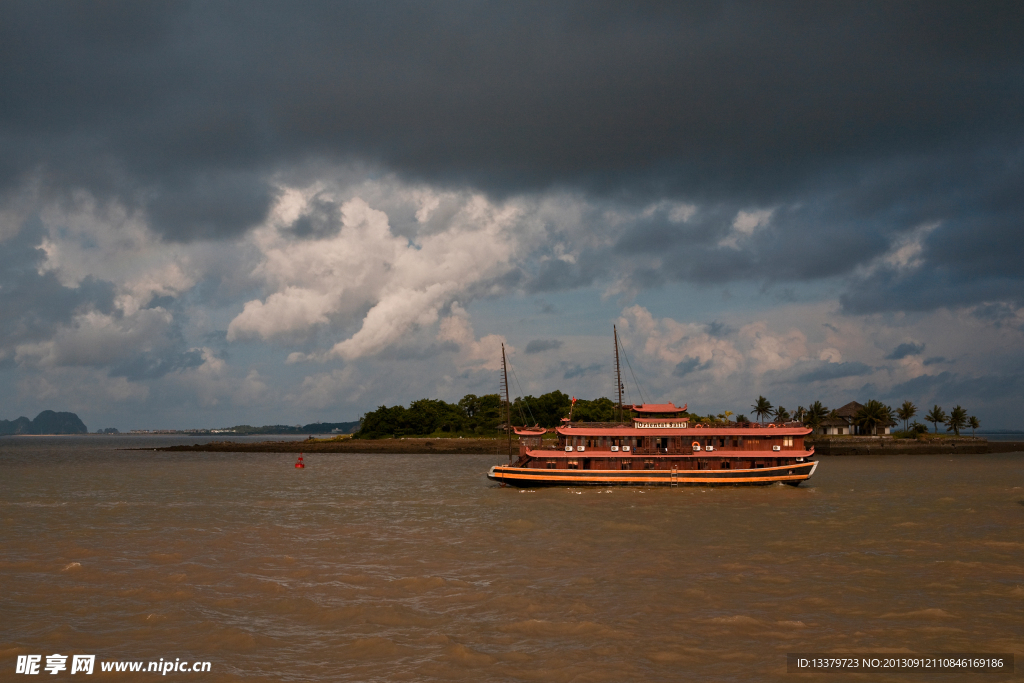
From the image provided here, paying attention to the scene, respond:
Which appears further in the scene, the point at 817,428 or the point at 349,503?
the point at 817,428

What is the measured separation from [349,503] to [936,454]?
4208 inches

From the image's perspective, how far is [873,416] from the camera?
13088 cm

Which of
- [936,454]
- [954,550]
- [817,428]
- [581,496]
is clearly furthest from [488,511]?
[817,428]

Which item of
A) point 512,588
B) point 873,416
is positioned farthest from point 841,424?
point 512,588

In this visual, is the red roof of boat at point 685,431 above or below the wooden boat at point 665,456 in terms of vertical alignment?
above

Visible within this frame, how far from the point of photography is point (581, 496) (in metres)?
45.3

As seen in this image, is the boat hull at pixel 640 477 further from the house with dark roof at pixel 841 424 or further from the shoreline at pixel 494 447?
the house with dark roof at pixel 841 424

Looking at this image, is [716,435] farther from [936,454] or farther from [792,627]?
[936,454]

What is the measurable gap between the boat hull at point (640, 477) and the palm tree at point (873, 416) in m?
96.0

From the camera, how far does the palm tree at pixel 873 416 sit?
429 feet

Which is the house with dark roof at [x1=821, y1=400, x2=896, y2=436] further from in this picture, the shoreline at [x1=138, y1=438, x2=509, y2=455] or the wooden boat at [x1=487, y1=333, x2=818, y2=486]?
the wooden boat at [x1=487, y1=333, x2=818, y2=486]

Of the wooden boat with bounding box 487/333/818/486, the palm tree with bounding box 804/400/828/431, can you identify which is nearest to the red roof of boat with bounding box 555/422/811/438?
the wooden boat with bounding box 487/333/818/486

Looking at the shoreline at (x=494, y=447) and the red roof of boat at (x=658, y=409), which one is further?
the shoreline at (x=494, y=447)

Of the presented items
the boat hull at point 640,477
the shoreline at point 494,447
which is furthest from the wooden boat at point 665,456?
the shoreline at point 494,447
